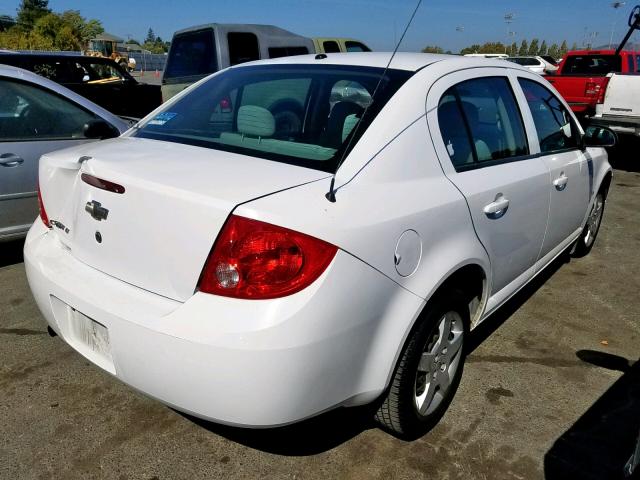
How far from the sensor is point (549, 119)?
3479mm

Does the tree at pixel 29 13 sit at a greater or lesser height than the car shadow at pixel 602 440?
greater

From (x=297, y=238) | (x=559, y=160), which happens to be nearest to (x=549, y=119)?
(x=559, y=160)

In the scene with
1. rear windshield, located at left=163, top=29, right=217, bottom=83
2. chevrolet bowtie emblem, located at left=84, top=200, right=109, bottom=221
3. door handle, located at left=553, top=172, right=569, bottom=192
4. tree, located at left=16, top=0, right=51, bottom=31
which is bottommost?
door handle, located at left=553, top=172, right=569, bottom=192

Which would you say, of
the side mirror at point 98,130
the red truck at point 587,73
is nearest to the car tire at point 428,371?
the side mirror at point 98,130

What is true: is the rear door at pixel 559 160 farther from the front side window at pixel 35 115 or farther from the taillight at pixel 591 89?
the taillight at pixel 591 89

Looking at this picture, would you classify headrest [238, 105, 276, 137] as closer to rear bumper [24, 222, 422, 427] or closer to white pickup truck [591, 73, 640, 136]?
rear bumper [24, 222, 422, 427]

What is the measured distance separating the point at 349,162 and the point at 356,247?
1.22 ft

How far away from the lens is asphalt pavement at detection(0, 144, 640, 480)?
2258 millimetres

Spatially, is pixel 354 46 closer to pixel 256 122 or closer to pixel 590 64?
pixel 590 64

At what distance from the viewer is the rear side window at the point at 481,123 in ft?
8.08

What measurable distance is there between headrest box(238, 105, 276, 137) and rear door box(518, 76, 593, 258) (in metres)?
1.52

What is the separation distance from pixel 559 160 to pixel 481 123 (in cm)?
90

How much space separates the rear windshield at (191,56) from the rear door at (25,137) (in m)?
3.54

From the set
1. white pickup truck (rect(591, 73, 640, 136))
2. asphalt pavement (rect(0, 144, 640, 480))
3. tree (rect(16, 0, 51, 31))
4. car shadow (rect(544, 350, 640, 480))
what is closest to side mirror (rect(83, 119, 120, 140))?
asphalt pavement (rect(0, 144, 640, 480))
